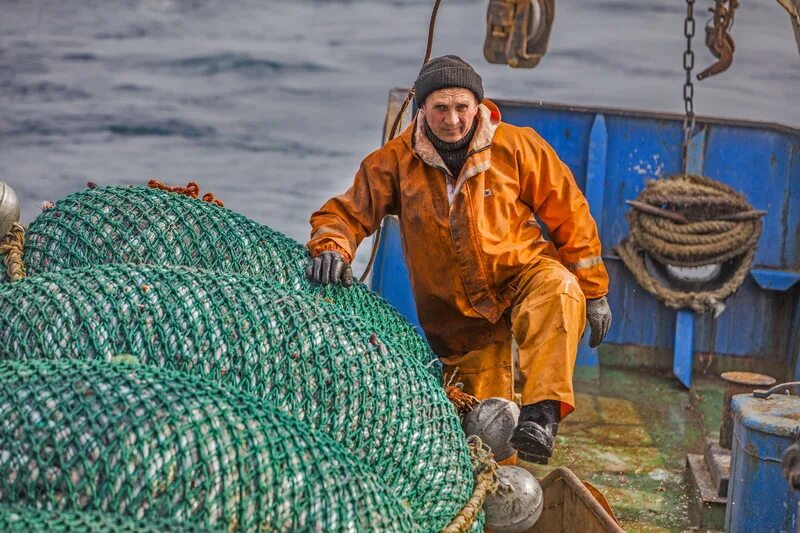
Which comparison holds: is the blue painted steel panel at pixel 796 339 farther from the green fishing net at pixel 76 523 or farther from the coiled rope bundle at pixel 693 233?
the green fishing net at pixel 76 523

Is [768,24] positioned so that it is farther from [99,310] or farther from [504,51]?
[99,310]

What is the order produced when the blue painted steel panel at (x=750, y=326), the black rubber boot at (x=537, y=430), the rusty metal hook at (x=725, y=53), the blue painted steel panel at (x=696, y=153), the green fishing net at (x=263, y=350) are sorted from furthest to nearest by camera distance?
the blue painted steel panel at (x=696, y=153)
the blue painted steel panel at (x=750, y=326)
the rusty metal hook at (x=725, y=53)
the black rubber boot at (x=537, y=430)
the green fishing net at (x=263, y=350)

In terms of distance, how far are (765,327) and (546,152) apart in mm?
3215

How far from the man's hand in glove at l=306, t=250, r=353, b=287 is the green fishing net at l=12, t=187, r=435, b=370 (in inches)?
0.9

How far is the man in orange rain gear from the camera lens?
3477mm

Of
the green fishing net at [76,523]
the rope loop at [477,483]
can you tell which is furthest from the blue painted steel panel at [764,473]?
the green fishing net at [76,523]

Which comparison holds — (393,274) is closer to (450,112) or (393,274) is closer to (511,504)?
(450,112)

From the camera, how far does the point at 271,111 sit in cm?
1633

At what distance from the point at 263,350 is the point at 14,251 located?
1.07 metres

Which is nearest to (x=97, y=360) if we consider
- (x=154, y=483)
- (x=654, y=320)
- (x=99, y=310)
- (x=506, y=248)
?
(x=99, y=310)

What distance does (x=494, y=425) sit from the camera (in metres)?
3.12

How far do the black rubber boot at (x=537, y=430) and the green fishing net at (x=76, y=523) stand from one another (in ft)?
4.50

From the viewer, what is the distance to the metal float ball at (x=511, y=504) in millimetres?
2977

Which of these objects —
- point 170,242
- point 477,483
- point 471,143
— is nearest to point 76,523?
point 477,483
